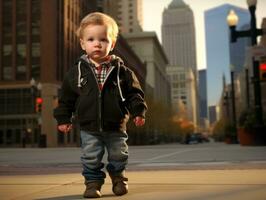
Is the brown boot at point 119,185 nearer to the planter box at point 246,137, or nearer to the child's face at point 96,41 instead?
the child's face at point 96,41

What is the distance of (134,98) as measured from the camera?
4000 millimetres

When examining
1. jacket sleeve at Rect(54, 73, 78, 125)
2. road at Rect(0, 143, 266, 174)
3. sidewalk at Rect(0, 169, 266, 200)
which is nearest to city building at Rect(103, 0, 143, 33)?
road at Rect(0, 143, 266, 174)

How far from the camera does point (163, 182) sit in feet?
16.4

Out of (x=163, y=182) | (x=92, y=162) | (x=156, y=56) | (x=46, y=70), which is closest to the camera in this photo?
(x=92, y=162)

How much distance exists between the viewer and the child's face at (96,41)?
390 centimetres

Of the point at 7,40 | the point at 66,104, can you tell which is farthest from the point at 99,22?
the point at 7,40

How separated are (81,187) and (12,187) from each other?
28.9 inches

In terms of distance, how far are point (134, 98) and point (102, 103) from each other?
0.94 feet

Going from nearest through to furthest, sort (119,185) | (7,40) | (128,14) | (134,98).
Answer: (119,185) → (134,98) → (7,40) → (128,14)

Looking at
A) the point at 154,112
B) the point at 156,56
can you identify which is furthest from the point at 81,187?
the point at 156,56

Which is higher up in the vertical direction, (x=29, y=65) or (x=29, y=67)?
(x=29, y=65)

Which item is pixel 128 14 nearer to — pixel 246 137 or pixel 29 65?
pixel 29 65

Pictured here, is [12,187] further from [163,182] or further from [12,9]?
[12,9]

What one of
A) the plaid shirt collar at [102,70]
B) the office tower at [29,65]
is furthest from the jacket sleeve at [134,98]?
the office tower at [29,65]
